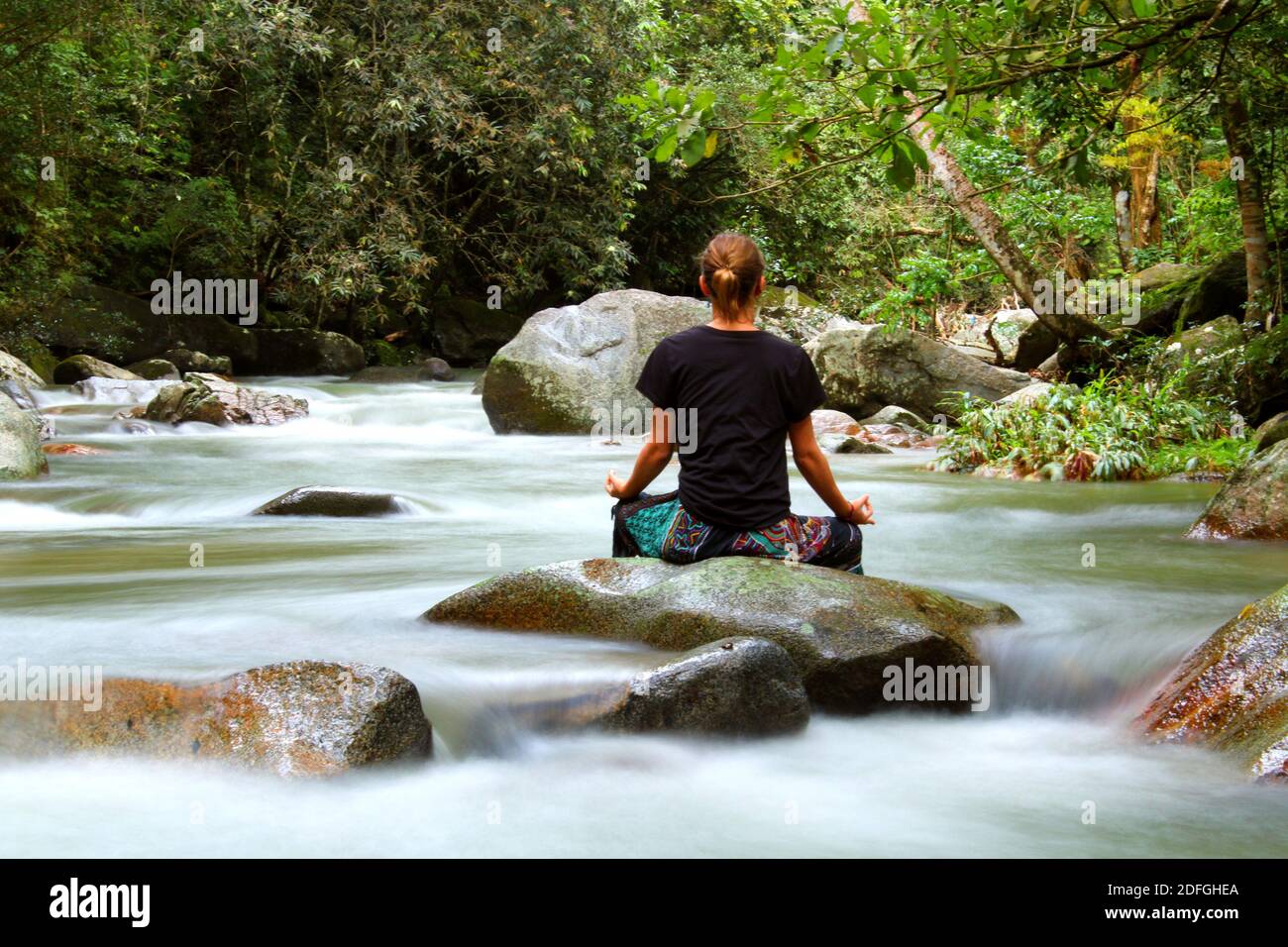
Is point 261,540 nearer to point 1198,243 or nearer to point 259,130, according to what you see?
point 1198,243

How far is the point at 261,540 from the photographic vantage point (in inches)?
290

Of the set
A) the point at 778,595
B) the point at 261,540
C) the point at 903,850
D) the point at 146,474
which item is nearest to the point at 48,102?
the point at 146,474

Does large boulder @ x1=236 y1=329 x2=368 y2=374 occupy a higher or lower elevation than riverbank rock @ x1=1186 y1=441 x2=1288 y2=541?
higher

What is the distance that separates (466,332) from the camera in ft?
73.9

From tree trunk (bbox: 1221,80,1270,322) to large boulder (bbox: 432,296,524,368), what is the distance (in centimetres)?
1336

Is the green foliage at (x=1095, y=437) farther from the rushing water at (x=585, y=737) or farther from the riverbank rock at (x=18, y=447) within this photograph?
the riverbank rock at (x=18, y=447)

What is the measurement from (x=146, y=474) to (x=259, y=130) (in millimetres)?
11167

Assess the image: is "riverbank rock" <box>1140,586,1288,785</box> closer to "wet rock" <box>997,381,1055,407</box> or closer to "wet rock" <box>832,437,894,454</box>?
"wet rock" <box>997,381,1055,407</box>

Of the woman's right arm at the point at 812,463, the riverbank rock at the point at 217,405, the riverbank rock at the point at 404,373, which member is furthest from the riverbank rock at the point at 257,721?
Result: the riverbank rock at the point at 404,373

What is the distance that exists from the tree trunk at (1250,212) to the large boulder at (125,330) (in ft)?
44.0

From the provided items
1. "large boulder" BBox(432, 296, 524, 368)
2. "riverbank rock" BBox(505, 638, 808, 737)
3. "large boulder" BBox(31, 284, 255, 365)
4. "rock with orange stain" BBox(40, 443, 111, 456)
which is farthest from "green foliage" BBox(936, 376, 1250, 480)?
"large boulder" BBox(432, 296, 524, 368)

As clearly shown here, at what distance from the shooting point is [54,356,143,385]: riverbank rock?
1625cm

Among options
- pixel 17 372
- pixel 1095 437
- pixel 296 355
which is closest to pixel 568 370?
pixel 1095 437

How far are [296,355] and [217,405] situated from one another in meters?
5.78
